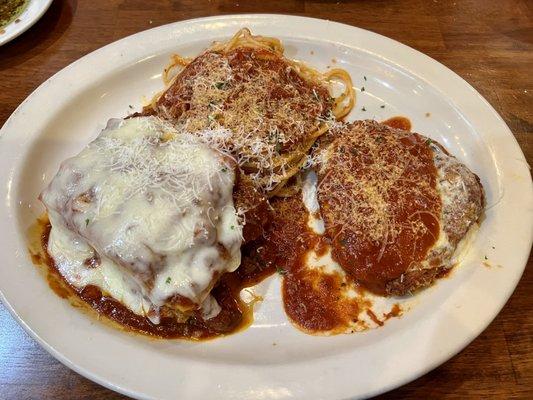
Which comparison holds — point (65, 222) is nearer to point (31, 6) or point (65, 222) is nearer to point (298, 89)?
point (298, 89)

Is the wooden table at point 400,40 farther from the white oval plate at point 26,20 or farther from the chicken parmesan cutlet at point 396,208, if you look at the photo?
the chicken parmesan cutlet at point 396,208

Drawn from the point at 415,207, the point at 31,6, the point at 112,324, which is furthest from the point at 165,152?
the point at 31,6

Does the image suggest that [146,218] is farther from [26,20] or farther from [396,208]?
[26,20]

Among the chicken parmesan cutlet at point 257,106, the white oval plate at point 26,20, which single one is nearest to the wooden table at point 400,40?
the white oval plate at point 26,20

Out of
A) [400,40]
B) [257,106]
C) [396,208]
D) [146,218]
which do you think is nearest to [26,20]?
[257,106]

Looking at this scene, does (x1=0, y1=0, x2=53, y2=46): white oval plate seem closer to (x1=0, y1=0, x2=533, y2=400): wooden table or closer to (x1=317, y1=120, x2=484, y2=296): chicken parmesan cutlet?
(x1=0, y1=0, x2=533, y2=400): wooden table

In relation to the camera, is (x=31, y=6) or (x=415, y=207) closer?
(x=415, y=207)
